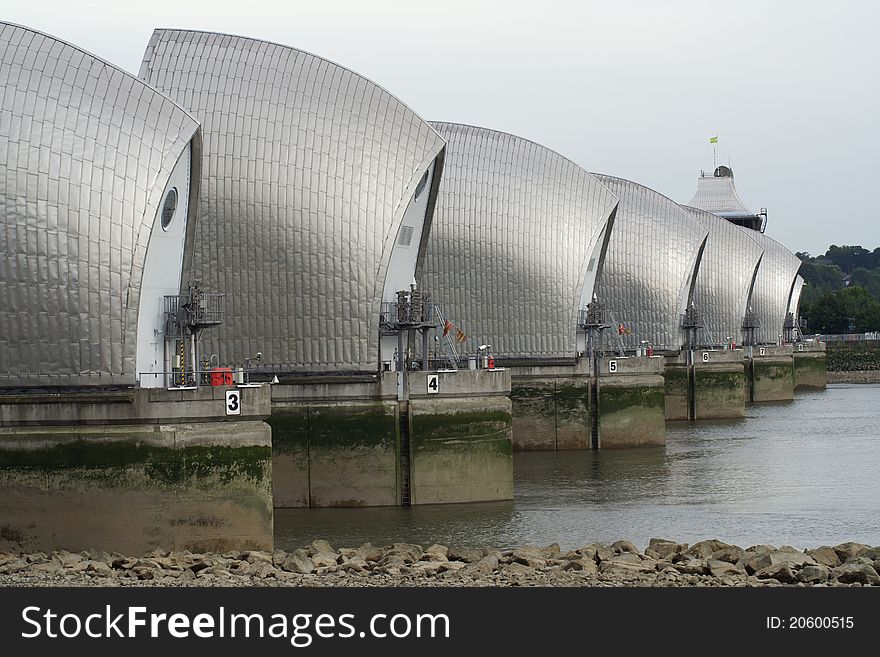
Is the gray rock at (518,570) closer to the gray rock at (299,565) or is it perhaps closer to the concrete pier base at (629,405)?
the gray rock at (299,565)

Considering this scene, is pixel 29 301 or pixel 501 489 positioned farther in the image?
pixel 501 489

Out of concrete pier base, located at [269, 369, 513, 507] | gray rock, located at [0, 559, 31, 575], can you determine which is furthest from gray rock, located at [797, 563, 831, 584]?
concrete pier base, located at [269, 369, 513, 507]

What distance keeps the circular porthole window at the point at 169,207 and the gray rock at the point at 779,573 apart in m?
18.4

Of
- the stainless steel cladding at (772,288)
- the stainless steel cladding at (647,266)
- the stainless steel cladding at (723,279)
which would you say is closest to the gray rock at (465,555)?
the stainless steel cladding at (647,266)

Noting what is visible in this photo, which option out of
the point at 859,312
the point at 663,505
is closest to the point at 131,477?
the point at 663,505

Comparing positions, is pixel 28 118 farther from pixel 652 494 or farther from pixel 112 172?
pixel 652 494

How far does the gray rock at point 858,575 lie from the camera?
25.3 m

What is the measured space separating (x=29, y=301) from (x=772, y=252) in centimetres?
8862

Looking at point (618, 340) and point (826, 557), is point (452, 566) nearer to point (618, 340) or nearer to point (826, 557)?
point (826, 557)

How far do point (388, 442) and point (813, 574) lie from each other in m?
18.1

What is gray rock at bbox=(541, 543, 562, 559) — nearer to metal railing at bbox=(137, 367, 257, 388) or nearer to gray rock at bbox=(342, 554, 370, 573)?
gray rock at bbox=(342, 554, 370, 573)
